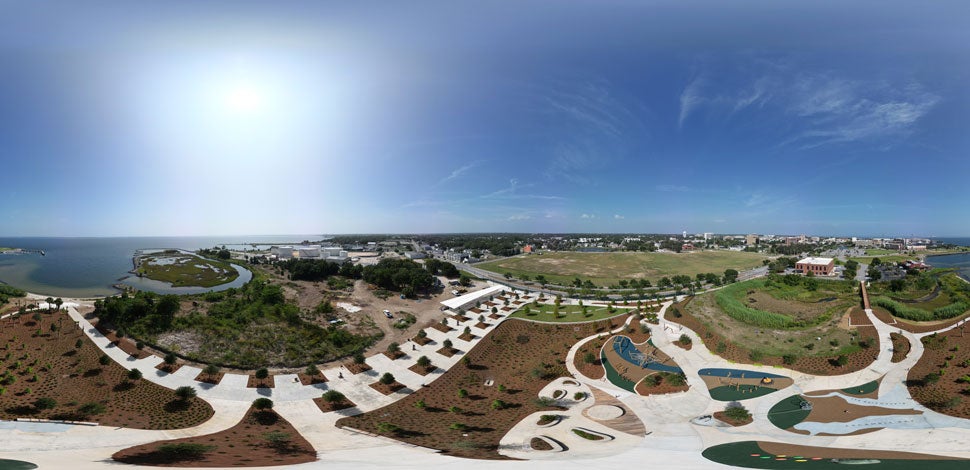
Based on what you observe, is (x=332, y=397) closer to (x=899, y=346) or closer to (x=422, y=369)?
(x=422, y=369)

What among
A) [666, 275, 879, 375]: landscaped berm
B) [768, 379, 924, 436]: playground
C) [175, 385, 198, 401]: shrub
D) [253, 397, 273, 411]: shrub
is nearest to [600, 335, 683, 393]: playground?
[666, 275, 879, 375]: landscaped berm

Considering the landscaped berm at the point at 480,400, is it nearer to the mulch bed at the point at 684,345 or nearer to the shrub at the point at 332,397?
the shrub at the point at 332,397

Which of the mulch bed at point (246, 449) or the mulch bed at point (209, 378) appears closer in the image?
the mulch bed at point (246, 449)

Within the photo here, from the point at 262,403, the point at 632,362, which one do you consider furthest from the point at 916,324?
the point at 262,403

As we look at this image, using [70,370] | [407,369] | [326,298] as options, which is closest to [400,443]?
[407,369]

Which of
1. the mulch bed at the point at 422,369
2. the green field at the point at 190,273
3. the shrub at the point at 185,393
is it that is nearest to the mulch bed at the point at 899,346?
the mulch bed at the point at 422,369

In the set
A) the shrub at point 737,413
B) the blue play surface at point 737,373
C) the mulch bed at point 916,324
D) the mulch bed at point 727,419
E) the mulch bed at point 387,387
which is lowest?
the mulch bed at point 387,387

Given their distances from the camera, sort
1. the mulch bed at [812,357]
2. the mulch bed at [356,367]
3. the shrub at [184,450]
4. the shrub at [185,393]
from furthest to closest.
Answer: the mulch bed at [356,367]
the mulch bed at [812,357]
the shrub at [185,393]
the shrub at [184,450]
